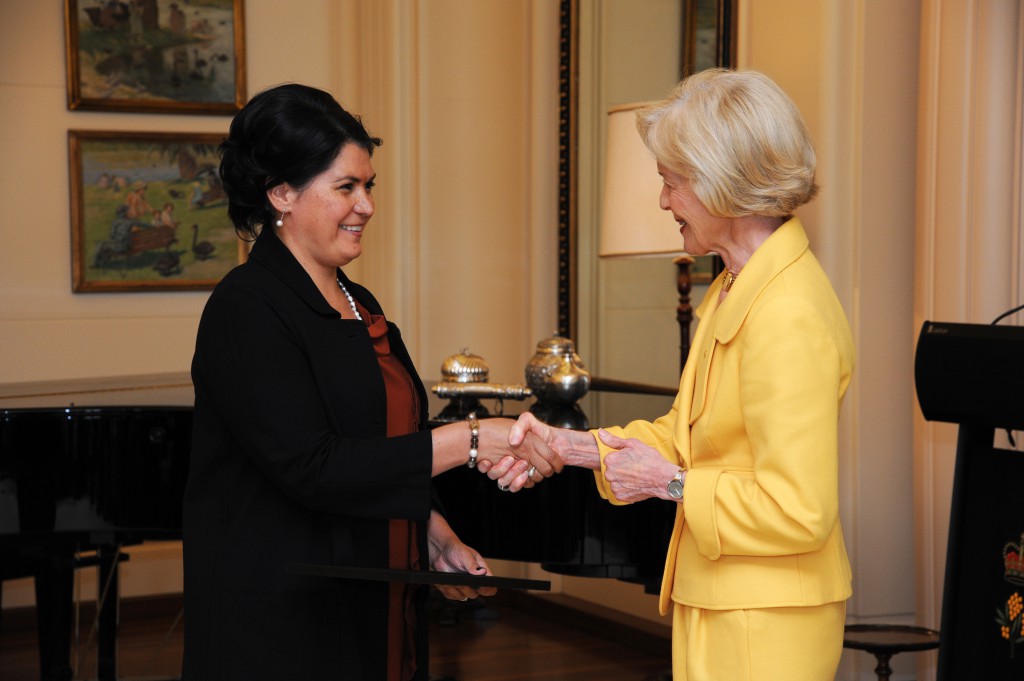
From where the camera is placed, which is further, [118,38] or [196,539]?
[118,38]

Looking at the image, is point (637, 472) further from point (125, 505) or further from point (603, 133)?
point (603, 133)

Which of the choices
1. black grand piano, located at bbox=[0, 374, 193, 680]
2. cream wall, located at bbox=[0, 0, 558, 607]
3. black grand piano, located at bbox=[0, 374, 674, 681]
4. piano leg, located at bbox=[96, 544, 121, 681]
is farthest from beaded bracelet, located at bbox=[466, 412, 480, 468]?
cream wall, located at bbox=[0, 0, 558, 607]

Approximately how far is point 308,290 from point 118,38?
4.34 metres

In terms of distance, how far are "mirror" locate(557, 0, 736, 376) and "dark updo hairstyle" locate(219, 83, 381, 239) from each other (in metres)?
2.77

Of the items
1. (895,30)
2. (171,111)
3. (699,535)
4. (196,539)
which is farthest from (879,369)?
(171,111)

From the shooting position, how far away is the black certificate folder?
2.03 meters

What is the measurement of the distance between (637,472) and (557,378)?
5.90 feet

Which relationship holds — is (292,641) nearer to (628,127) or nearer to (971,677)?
(971,677)

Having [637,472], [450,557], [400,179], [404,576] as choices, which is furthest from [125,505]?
[400,179]

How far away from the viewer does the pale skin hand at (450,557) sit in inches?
97.9

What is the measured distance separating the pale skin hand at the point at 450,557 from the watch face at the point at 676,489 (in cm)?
57

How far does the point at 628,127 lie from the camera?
421 cm

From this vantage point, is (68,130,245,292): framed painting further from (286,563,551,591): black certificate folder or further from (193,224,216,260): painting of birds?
(286,563,551,591): black certificate folder

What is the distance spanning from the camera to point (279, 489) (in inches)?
85.5
